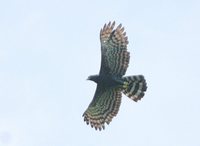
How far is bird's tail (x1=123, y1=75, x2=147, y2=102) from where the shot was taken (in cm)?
3434

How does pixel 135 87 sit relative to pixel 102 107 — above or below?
above

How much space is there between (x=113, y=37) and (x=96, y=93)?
2585 mm

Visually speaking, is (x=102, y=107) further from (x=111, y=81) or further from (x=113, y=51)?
(x=113, y=51)

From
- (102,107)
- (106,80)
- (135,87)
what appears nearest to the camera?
(135,87)

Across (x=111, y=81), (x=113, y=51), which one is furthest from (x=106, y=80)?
(x=113, y=51)

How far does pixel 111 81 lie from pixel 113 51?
53.5 inches

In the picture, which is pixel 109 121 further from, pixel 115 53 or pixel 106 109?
pixel 115 53

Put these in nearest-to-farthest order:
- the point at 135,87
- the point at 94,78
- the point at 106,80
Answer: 1. the point at 135,87
2. the point at 106,80
3. the point at 94,78

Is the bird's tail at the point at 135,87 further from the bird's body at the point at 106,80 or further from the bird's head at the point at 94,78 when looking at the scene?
the bird's head at the point at 94,78

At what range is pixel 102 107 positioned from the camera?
35.8 metres

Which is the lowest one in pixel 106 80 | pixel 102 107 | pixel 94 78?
pixel 102 107

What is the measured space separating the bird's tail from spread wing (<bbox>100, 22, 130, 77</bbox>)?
1.98 ft

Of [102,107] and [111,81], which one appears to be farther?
[102,107]

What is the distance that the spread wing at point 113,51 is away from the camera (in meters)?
34.8
